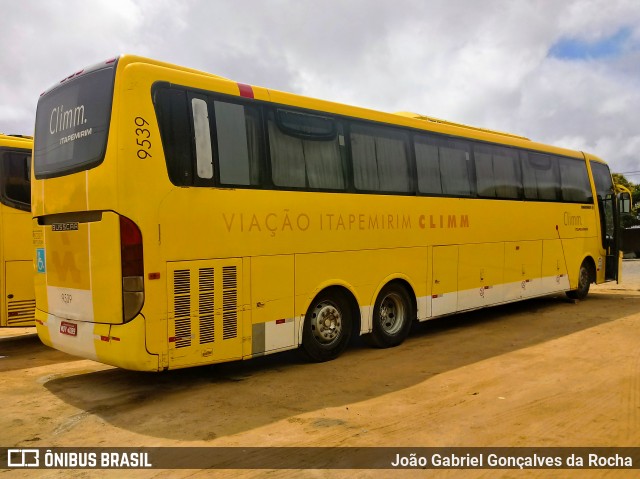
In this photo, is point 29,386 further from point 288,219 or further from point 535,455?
point 535,455

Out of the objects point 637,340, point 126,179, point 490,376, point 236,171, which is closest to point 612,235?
point 637,340

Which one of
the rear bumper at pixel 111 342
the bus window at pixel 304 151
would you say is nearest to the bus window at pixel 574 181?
the bus window at pixel 304 151

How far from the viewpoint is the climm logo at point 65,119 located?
609cm

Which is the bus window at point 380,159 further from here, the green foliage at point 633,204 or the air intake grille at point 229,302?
the green foliage at point 633,204

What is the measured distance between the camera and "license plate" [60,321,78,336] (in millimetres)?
6051

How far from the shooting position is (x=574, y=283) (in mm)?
13141

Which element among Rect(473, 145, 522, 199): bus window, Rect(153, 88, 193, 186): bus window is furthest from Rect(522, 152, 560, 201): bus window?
Rect(153, 88, 193, 186): bus window

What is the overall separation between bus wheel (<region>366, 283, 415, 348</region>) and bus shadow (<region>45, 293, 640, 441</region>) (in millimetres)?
167

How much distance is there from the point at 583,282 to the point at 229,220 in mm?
10627

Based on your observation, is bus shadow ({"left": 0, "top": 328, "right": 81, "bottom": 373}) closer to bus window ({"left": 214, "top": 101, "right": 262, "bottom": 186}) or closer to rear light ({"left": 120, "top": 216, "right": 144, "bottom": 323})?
rear light ({"left": 120, "top": 216, "right": 144, "bottom": 323})

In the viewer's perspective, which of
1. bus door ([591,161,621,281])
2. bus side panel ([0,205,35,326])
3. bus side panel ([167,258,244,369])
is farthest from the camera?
bus door ([591,161,621,281])

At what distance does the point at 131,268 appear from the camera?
549 cm
